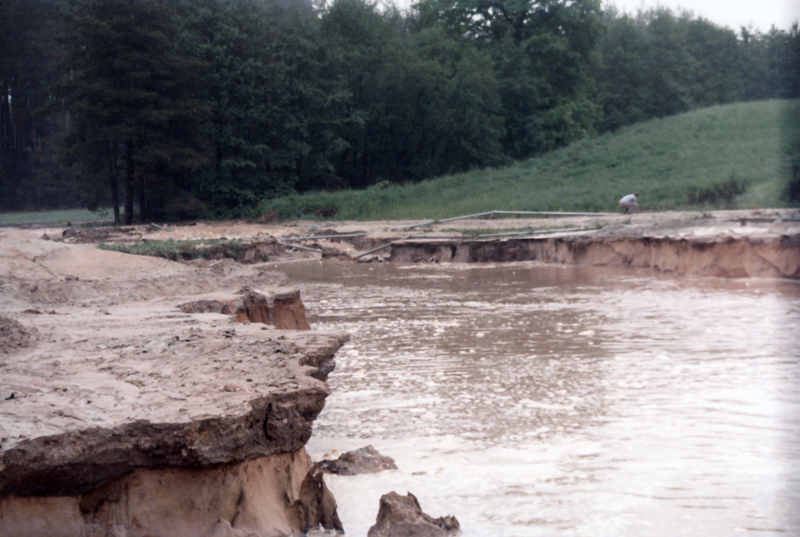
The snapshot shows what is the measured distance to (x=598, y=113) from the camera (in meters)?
47.4

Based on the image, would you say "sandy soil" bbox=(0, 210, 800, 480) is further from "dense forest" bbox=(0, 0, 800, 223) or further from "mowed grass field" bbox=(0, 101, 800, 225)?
"dense forest" bbox=(0, 0, 800, 223)

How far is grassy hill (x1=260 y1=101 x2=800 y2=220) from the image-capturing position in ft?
75.3

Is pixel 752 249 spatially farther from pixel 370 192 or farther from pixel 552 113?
pixel 552 113

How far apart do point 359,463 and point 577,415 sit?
6.19 ft

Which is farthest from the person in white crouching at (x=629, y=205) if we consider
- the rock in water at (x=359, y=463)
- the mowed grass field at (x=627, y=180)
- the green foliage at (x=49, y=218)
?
the green foliage at (x=49, y=218)

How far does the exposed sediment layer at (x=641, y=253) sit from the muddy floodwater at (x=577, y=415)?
280 centimetres

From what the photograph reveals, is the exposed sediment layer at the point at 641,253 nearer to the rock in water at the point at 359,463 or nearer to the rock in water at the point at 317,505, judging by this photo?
the rock in water at the point at 359,463

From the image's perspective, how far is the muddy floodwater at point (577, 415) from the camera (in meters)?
4.01

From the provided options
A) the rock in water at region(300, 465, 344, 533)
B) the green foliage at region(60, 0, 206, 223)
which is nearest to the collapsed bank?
the rock in water at region(300, 465, 344, 533)

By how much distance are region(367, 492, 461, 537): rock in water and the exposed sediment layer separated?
38.4 feet

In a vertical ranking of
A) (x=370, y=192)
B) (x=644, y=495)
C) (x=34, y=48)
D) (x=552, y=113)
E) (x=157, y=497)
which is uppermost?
(x=34, y=48)

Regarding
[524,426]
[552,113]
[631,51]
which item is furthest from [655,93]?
[524,426]

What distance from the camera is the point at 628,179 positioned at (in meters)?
28.4

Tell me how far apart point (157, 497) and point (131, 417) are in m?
0.40
